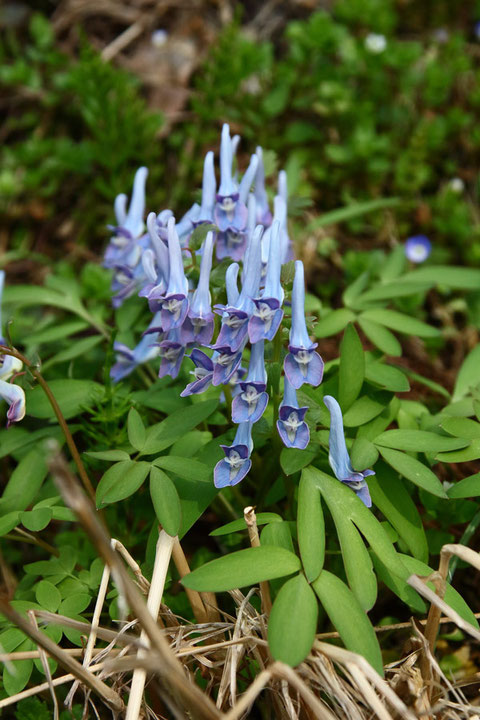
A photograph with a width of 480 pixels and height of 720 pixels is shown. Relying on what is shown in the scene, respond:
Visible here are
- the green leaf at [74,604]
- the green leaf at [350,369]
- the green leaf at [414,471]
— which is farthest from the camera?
the green leaf at [350,369]

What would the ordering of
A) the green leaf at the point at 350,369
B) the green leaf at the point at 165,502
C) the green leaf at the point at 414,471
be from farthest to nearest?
the green leaf at the point at 350,369
the green leaf at the point at 414,471
the green leaf at the point at 165,502

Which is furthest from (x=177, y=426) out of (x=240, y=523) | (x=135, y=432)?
(x=240, y=523)

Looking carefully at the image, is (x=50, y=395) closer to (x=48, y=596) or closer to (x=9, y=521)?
(x=9, y=521)

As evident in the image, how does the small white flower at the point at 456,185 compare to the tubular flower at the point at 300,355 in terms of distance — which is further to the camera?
the small white flower at the point at 456,185

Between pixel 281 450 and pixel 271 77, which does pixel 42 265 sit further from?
pixel 281 450

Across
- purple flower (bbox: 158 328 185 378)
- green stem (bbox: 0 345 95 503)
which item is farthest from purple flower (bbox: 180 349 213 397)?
green stem (bbox: 0 345 95 503)

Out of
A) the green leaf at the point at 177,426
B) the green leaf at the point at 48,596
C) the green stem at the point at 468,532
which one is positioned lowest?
the green stem at the point at 468,532

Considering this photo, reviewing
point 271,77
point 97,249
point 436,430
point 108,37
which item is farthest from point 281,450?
point 108,37

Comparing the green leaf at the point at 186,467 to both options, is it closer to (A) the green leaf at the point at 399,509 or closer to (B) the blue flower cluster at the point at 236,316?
(B) the blue flower cluster at the point at 236,316

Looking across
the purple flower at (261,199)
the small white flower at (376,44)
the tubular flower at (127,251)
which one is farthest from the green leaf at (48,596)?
the small white flower at (376,44)

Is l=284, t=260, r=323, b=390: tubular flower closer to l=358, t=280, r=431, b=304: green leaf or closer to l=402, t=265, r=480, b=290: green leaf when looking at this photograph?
l=358, t=280, r=431, b=304: green leaf
